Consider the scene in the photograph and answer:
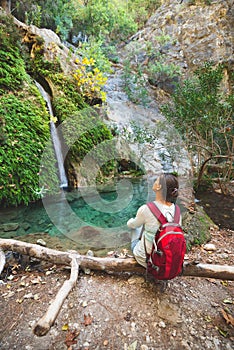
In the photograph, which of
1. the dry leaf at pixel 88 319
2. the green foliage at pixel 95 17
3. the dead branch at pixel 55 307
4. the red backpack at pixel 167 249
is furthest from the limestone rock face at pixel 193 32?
the dry leaf at pixel 88 319

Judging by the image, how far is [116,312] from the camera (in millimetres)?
1977

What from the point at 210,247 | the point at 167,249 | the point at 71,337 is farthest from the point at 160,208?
the point at 210,247

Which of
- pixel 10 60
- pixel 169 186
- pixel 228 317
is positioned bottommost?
pixel 228 317

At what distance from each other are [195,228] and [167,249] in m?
2.15

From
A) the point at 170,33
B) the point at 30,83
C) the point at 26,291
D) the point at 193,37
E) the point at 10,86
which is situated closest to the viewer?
the point at 26,291

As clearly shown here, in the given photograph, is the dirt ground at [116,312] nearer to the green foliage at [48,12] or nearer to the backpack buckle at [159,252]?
the backpack buckle at [159,252]

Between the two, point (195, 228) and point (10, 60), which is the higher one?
point (10, 60)

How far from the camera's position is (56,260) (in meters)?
2.55

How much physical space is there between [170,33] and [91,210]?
1939 centimetres

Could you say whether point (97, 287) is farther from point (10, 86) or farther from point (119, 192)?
point (10, 86)

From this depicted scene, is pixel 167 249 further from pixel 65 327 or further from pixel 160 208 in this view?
pixel 65 327

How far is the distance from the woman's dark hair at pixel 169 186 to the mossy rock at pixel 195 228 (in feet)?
5.60

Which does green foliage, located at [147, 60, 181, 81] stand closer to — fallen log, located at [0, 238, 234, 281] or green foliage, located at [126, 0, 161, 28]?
green foliage, located at [126, 0, 161, 28]

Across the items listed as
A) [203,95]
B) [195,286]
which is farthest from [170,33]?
[195,286]
